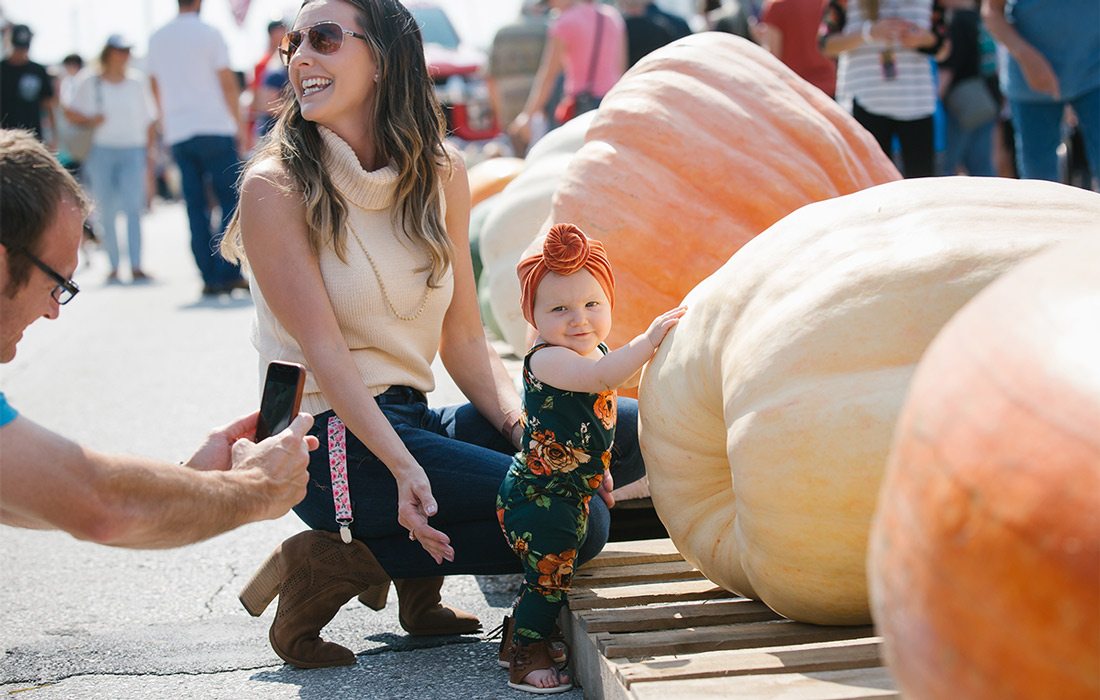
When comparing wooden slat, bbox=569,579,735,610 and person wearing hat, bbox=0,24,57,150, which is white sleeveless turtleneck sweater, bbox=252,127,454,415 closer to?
wooden slat, bbox=569,579,735,610

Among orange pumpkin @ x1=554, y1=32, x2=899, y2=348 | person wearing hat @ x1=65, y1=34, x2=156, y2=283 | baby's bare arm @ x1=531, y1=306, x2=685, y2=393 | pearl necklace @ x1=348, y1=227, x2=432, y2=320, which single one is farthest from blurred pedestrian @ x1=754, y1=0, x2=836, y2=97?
person wearing hat @ x1=65, y1=34, x2=156, y2=283

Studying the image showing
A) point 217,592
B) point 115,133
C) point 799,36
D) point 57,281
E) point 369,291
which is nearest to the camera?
point 57,281

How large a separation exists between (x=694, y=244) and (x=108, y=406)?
3.23m

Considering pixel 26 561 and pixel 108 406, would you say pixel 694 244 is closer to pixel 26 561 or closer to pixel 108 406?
pixel 26 561

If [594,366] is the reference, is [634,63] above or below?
above

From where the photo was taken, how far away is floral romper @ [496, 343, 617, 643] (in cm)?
244

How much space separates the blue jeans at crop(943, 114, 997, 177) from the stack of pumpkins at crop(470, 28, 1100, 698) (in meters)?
4.56

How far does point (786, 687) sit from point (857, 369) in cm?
52

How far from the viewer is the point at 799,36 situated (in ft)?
20.6

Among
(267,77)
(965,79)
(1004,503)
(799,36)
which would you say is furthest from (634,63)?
(1004,503)

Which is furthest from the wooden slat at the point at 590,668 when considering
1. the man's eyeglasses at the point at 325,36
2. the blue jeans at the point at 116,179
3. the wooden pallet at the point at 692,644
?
the blue jeans at the point at 116,179

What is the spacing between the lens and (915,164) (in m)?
5.37

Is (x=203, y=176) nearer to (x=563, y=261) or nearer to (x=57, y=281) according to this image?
(x=563, y=261)

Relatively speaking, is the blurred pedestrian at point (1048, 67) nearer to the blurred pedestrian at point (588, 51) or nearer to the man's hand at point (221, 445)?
the blurred pedestrian at point (588, 51)
